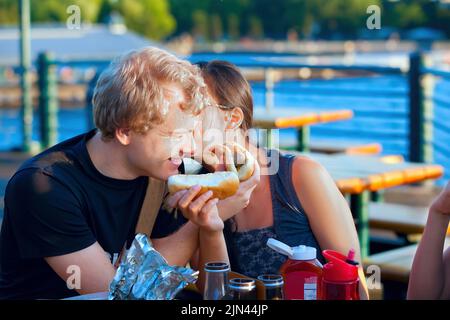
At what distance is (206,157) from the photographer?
2244 millimetres

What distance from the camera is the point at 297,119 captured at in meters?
6.86

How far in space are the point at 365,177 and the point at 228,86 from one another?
1.71 metres

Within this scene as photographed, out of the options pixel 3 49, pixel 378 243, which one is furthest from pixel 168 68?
pixel 3 49

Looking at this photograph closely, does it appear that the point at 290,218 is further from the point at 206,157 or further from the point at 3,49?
the point at 3,49

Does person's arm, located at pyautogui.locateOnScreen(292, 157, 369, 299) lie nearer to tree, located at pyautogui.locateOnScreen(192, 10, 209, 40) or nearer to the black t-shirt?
the black t-shirt

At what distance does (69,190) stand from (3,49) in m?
45.9

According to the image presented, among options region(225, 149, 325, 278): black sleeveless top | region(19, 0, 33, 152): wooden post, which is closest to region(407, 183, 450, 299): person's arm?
region(225, 149, 325, 278): black sleeveless top

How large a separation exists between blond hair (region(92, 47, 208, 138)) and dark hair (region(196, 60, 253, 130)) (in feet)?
1.05

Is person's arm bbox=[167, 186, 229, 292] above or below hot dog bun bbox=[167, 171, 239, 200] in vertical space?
below

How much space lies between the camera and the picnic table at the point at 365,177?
4145 millimetres

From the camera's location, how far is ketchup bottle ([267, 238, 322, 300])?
72.1 inches

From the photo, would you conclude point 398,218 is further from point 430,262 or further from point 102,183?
point 102,183

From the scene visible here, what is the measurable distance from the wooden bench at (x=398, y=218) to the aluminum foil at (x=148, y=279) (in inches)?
105

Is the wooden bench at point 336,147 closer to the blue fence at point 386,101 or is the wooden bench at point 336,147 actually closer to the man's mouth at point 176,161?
the blue fence at point 386,101
